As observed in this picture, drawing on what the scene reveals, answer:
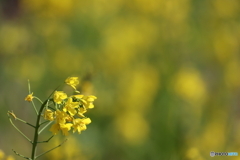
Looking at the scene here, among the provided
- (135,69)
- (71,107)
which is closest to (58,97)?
(71,107)

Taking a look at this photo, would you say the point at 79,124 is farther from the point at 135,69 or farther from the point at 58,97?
the point at 135,69

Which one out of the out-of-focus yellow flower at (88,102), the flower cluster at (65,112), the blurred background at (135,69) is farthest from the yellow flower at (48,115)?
the blurred background at (135,69)

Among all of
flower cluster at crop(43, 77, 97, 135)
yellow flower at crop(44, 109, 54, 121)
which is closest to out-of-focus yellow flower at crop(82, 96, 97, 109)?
flower cluster at crop(43, 77, 97, 135)

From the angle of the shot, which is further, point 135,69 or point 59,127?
point 135,69

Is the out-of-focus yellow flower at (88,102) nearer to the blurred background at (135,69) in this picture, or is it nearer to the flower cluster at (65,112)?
the flower cluster at (65,112)

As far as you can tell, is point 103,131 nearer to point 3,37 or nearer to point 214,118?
point 214,118

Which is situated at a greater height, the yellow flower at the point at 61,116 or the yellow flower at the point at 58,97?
the yellow flower at the point at 58,97

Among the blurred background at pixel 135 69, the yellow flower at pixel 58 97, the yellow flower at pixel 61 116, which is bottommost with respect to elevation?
the yellow flower at pixel 61 116

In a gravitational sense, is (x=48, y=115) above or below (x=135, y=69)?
below

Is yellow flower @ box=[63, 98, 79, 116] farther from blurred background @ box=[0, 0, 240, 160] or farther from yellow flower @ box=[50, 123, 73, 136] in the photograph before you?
blurred background @ box=[0, 0, 240, 160]
